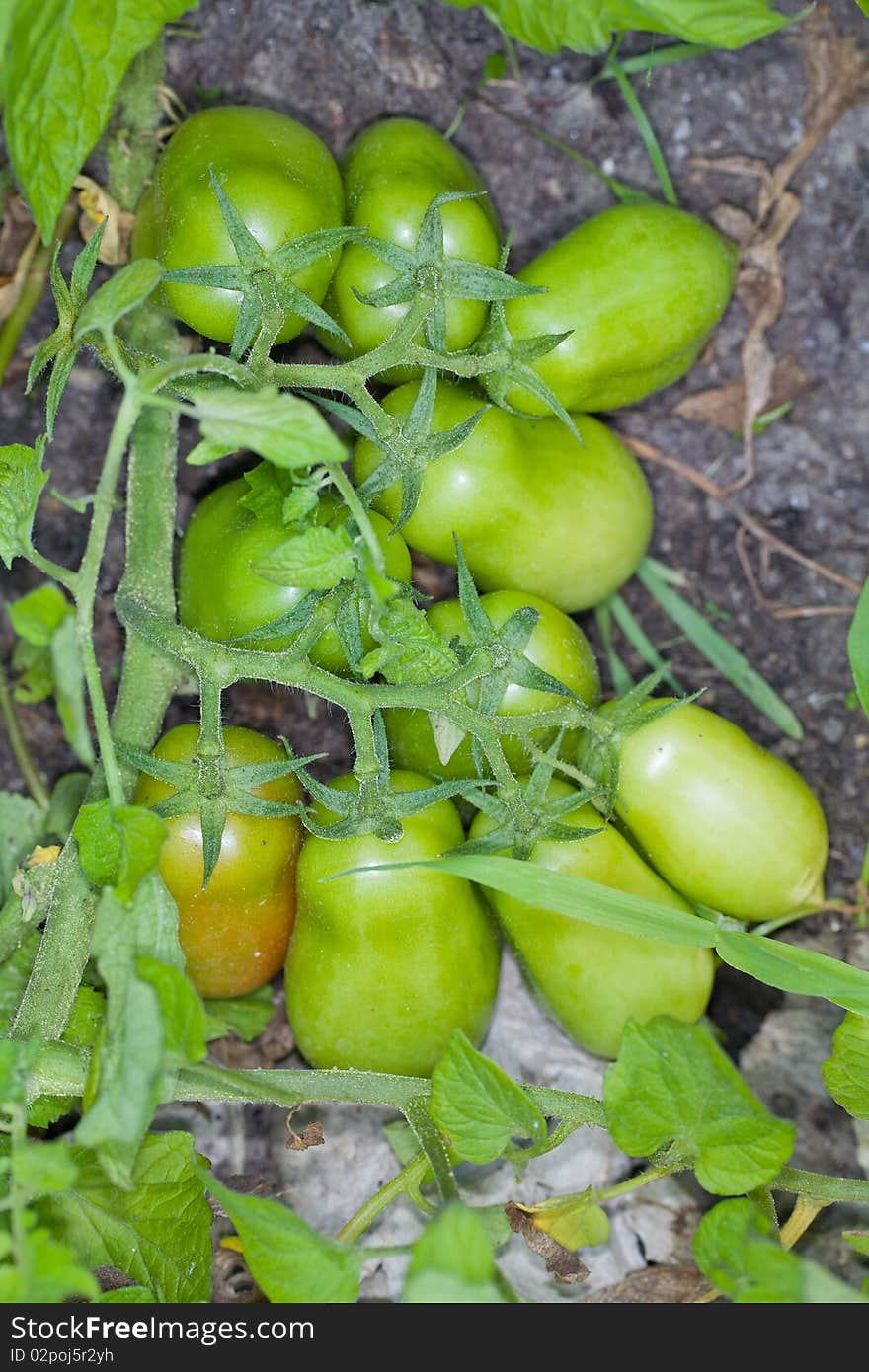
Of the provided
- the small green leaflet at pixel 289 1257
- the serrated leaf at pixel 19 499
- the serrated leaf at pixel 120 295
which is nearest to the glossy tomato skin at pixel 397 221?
the serrated leaf at pixel 120 295

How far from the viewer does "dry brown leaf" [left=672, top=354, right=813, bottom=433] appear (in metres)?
1.75

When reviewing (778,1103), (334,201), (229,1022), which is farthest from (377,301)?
(778,1103)

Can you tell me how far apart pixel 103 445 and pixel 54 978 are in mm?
765

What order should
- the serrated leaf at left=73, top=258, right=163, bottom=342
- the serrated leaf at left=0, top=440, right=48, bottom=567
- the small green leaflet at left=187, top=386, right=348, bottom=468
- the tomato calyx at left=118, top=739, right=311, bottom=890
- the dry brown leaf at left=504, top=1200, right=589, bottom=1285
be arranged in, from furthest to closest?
the dry brown leaf at left=504, top=1200, right=589, bottom=1285
the tomato calyx at left=118, top=739, right=311, bottom=890
the serrated leaf at left=0, top=440, right=48, bottom=567
the serrated leaf at left=73, top=258, right=163, bottom=342
the small green leaflet at left=187, top=386, right=348, bottom=468

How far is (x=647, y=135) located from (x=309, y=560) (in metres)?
0.97

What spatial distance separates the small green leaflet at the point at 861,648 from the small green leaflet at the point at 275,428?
746mm

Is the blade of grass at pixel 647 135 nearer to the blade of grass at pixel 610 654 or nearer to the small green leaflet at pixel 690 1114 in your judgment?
the blade of grass at pixel 610 654

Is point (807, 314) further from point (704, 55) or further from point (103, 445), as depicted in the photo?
point (103, 445)

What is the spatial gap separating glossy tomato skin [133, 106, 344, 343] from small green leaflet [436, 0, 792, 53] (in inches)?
10.7

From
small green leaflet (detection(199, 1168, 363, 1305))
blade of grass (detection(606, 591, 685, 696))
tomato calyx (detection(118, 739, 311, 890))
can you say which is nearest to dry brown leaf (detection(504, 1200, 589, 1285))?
small green leaflet (detection(199, 1168, 363, 1305))

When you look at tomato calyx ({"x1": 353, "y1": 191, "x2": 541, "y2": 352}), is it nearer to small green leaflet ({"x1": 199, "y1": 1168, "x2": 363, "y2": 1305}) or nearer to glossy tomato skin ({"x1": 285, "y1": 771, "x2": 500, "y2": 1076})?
glossy tomato skin ({"x1": 285, "y1": 771, "x2": 500, "y2": 1076})

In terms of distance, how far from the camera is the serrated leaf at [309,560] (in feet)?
3.72

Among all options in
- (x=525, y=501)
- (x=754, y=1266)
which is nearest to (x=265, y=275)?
(x=525, y=501)

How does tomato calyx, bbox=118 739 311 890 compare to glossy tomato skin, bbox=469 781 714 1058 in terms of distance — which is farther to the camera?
glossy tomato skin, bbox=469 781 714 1058
